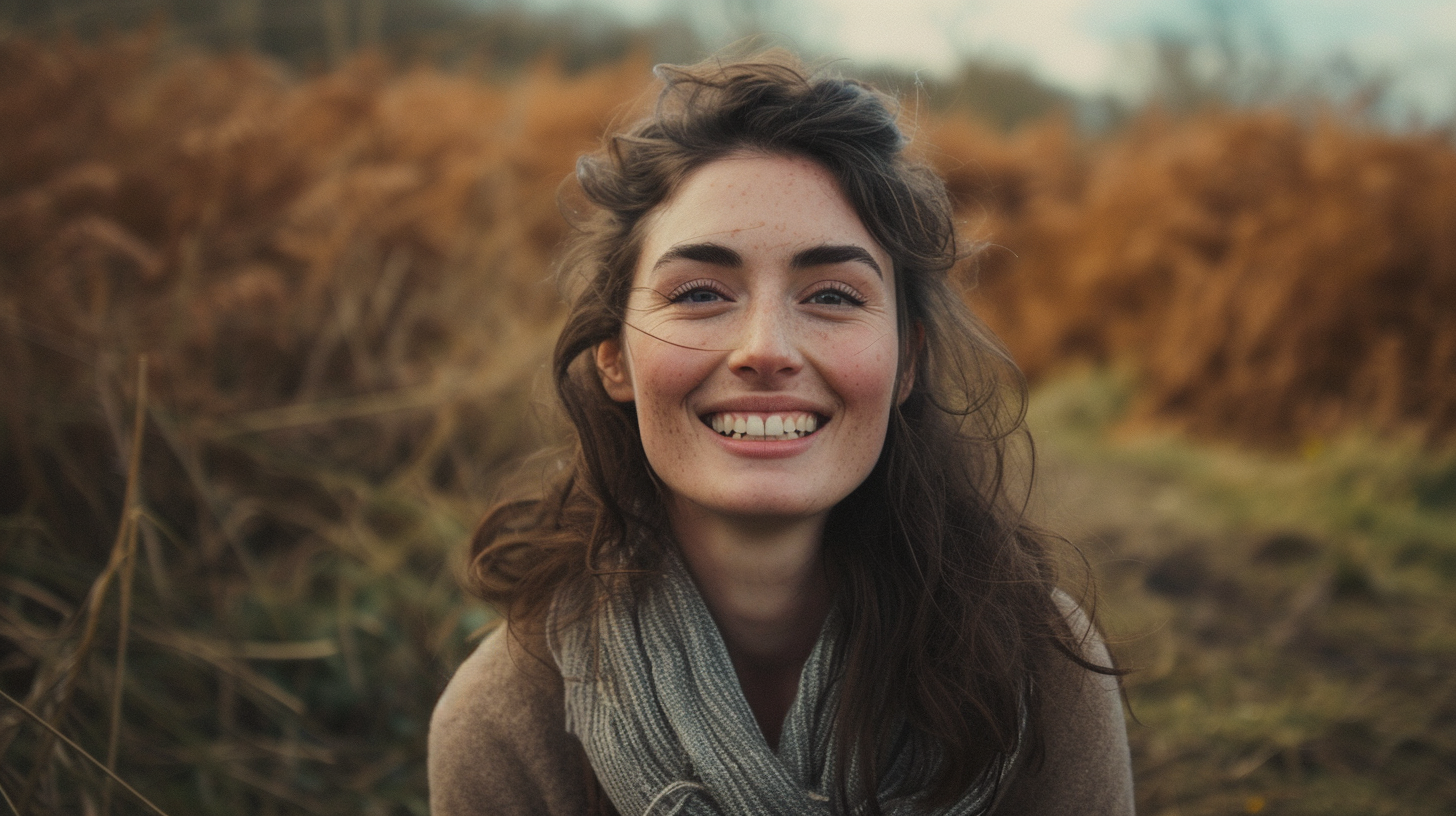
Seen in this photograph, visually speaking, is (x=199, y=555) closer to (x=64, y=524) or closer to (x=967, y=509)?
(x=64, y=524)

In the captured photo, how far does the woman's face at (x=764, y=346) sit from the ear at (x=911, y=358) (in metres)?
0.16

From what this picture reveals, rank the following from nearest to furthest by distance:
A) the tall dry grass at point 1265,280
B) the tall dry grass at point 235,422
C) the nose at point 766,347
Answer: the nose at point 766,347
the tall dry grass at point 235,422
the tall dry grass at point 1265,280

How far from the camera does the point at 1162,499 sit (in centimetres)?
575

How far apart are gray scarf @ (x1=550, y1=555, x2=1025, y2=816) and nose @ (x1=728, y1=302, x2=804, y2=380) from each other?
430mm

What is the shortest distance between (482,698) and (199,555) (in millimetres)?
2076

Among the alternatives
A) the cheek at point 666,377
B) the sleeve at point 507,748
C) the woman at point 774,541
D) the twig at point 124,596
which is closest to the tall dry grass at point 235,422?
the twig at point 124,596

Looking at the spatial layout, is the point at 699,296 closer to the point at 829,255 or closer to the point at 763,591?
the point at 829,255

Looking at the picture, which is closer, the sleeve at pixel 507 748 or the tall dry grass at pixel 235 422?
the sleeve at pixel 507 748

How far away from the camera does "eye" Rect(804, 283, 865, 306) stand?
1.71 metres

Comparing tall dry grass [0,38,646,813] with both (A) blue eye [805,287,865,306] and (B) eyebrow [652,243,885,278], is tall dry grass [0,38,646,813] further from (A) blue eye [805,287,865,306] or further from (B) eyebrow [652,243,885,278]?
(A) blue eye [805,287,865,306]

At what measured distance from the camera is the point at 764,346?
1606 millimetres

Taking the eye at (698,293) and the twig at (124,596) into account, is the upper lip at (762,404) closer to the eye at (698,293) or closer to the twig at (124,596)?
the eye at (698,293)

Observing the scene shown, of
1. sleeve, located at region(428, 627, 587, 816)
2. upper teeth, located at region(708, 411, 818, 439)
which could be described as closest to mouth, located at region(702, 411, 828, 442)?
upper teeth, located at region(708, 411, 818, 439)

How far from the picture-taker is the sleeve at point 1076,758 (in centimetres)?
175
